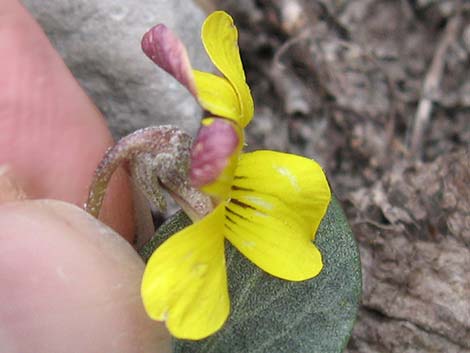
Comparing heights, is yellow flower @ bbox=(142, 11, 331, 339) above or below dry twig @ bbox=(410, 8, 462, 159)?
above

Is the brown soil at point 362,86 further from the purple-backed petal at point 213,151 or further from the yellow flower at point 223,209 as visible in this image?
the purple-backed petal at point 213,151

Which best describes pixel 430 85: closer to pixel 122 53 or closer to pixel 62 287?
pixel 122 53

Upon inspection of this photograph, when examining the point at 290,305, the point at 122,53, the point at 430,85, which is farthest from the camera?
the point at 430,85

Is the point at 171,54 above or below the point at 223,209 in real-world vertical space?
above

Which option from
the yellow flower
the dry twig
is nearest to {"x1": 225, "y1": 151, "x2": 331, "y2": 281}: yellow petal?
the yellow flower

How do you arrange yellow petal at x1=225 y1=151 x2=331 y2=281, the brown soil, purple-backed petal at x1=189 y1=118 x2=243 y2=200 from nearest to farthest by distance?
purple-backed petal at x1=189 y1=118 x2=243 y2=200
yellow petal at x1=225 y1=151 x2=331 y2=281
the brown soil

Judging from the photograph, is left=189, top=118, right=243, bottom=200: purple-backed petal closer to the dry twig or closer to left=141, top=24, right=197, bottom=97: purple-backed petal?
left=141, top=24, right=197, bottom=97: purple-backed petal

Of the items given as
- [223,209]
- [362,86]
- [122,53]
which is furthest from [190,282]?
[362,86]
